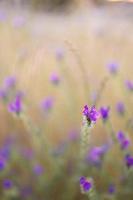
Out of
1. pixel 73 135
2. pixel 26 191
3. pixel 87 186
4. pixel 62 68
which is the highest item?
pixel 62 68

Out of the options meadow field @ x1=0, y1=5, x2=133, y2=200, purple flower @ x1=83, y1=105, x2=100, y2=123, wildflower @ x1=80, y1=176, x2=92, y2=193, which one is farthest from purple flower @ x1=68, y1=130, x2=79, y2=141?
purple flower @ x1=83, y1=105, x2=100, y2=123

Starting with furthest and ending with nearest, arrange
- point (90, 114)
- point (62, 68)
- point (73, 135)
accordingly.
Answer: point (62, 68), point (73, 135), point (90, 114)

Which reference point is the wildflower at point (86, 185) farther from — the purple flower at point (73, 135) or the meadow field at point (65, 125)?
the purple flower at point (73, 135)

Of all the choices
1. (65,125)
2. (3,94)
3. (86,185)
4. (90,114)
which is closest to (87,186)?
(86,185)

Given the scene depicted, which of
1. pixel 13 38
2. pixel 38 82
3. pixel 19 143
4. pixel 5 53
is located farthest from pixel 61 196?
pixel 13 38

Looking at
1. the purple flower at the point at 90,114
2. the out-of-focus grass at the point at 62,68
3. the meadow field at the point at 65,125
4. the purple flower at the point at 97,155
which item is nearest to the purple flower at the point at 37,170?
the meadow field at the point at 65,125

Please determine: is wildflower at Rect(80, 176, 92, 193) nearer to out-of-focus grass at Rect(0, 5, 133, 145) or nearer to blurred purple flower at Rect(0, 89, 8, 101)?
out-of-focus grass at Rect(0, 5, 133, 145)

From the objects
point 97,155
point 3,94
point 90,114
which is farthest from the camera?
point 3,94

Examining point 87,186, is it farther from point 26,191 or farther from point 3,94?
point 3,94
